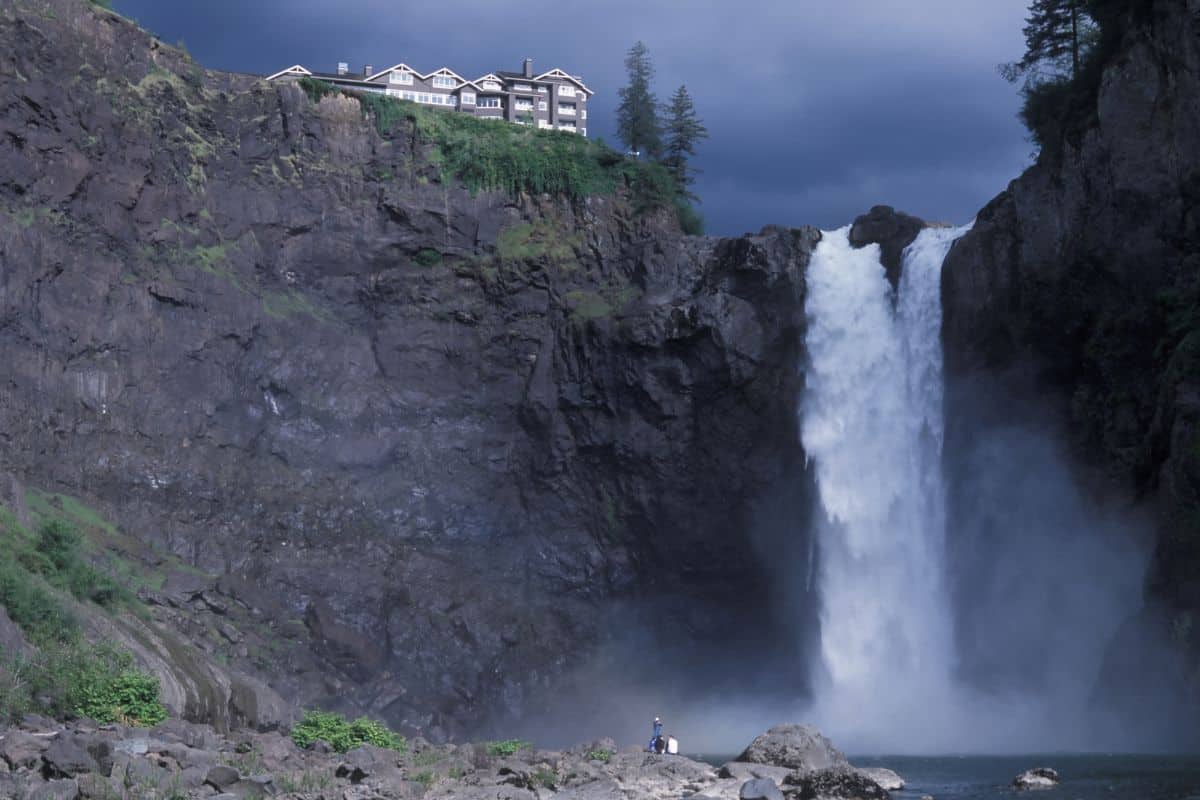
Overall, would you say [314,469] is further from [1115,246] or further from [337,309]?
[1115,246]

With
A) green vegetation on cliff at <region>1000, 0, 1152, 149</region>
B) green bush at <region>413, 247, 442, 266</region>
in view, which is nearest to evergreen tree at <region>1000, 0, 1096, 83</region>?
green vegetation on cliff at <region>1000, 0, 1152, 149</region>

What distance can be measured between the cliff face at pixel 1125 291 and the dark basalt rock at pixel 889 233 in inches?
188

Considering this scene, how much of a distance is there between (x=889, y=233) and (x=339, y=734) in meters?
33.6

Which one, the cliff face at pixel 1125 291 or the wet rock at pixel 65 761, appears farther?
the cliff face at pixel 1125 291

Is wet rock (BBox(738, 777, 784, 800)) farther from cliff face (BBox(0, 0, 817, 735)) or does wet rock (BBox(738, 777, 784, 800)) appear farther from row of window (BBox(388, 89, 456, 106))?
row of window (BBox(388, 89, 456, 106))

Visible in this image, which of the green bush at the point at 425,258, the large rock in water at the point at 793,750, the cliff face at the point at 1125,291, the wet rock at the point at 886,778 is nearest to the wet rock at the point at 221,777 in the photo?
the large rock in water at the point at 793,750

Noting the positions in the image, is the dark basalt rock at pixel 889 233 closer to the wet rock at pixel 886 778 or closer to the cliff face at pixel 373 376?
the cliff face at pixel 373 376

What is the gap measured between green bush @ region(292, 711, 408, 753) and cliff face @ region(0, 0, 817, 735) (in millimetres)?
12350

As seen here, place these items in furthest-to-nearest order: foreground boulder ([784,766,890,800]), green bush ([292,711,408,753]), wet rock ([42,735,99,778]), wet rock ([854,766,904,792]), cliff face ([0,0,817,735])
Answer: cliff face ([0,0,817,735]) → green bush ([292,711,408,753]) → wet rock ([854,766,904,792]) → foreground boulder ([784,766,890,800]) → wet rock ([42,735,99,778])

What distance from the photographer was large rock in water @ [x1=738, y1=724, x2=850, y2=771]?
1121 inches

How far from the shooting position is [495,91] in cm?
10669

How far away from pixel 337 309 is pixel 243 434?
24.6 feet

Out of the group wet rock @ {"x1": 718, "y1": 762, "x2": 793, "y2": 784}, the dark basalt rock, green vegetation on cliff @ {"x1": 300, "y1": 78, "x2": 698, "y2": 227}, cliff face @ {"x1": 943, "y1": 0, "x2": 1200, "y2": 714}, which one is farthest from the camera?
green vegetation on cliff @ {"x1": 300, "y1": 78, "x2": 698, "y2": 227}

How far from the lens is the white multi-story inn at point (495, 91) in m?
106
